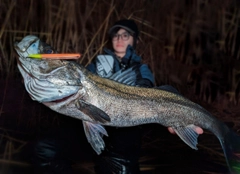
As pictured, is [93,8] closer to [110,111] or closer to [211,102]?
[211,102]

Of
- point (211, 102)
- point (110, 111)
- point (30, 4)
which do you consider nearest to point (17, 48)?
point (110, 111)

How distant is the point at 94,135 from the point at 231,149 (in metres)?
1.20

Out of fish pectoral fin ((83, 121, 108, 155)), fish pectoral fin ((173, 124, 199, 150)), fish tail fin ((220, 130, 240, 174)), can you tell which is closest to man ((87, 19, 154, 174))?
fish pectoral fin ((83, 121, 108, 155))

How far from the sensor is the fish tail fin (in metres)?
3.15

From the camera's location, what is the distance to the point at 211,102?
5473mm

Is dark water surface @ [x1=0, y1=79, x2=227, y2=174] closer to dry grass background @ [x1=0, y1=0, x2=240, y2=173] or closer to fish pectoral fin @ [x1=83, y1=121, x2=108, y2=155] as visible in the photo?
dry grass background @ [x1=0, y1=0, x2=240, y2=173]

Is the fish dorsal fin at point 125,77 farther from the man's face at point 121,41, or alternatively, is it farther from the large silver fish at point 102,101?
the man's face at point 121,41

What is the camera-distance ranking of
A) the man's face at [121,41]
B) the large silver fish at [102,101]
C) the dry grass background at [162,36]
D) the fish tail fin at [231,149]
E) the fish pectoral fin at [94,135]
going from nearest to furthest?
the large silver fish at [102,101] → the fish pectoral fin at [94,135] → the fish tail fin at [231,149] → the man's face at [121,41] → the dry grass background at [162,36]

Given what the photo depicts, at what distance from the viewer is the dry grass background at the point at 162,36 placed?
498 centimetres

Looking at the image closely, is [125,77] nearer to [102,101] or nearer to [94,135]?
[102,101]

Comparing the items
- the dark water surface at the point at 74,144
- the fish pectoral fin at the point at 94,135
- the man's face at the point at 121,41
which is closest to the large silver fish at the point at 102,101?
the fish pectoral fin at the point at 94,135

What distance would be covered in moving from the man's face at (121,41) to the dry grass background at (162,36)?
0.80 m

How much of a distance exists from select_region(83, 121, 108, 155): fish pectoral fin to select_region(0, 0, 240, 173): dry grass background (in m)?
1.12

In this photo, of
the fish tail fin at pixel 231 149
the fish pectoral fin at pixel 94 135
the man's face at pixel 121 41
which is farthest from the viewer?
the man's face at pixel 121 41
